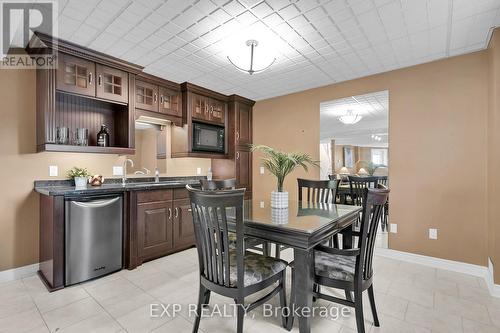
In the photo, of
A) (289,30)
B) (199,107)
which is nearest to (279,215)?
(289,30)

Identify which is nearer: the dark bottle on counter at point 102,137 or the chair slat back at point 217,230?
the chair slat back at point 217,230

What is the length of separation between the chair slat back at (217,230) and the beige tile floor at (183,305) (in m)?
0.57

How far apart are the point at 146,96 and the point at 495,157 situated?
4.04 metres

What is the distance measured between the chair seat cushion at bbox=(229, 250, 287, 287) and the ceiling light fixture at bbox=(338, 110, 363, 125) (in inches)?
109

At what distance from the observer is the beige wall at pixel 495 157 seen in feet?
7.42

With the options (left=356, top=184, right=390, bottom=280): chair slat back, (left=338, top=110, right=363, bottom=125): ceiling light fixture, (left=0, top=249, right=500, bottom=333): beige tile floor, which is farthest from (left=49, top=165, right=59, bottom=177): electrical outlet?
(left=338, top=110, right=363, bottom=125): ceiling light fixture

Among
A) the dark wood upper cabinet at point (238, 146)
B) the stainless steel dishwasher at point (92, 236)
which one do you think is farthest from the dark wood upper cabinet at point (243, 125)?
the stainless steel dishwasher at point (92, 236)

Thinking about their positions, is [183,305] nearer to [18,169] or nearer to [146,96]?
[18,169]

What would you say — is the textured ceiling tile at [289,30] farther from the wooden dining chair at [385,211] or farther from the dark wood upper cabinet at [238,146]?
the wooden dining chair at [385,211]

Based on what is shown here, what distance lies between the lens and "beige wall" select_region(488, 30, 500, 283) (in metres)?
2.26

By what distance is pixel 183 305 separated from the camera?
205 centimetres

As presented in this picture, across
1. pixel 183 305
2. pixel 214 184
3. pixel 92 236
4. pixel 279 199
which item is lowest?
pixel 183 305

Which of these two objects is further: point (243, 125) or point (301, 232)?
point (243, 125)

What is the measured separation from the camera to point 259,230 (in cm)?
167
